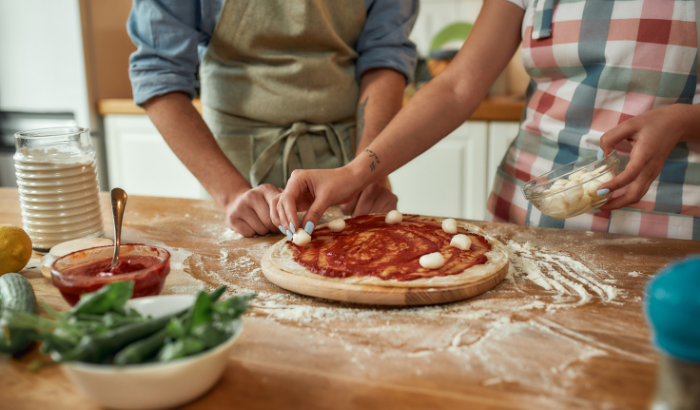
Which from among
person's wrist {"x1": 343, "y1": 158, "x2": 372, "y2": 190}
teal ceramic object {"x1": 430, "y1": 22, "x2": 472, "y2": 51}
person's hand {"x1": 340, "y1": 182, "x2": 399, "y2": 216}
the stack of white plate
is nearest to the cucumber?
the stack of white plate

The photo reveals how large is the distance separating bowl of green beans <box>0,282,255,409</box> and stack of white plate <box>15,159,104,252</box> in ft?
1.65

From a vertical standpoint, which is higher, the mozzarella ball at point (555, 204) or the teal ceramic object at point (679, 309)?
the teal ceramic object at point (679, 309)

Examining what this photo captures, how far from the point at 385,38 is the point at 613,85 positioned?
64cm

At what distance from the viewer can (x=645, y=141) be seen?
917 millimetres

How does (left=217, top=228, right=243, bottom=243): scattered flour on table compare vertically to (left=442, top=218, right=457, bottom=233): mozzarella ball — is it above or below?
below

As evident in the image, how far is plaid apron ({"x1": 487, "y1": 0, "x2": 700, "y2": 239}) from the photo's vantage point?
1064 millimetres

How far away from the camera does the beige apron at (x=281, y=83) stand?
1.36 meters

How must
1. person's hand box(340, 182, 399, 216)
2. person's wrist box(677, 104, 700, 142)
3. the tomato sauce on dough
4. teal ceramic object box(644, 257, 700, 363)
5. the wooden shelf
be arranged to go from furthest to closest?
1. the wooden shelf
2. person's hand box(340, 182, 399, 216)
3. person's wrist box(677, 104, 700, 142)
4. the tomato sauce on dough
5. teal ceramic object box(644, 257, 700, 363)

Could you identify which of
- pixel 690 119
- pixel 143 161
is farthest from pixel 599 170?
pixel 143 161

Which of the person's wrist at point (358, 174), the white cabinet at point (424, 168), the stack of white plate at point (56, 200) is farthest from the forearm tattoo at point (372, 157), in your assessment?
the white cabinet at point (424, 168)

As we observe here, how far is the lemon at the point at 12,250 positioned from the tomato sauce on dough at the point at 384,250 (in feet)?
1.58

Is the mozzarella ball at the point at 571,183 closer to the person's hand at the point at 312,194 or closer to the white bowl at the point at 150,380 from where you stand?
the person's hand at the point at 312,194

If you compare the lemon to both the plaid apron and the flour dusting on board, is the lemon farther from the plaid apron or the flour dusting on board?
the plaid apron

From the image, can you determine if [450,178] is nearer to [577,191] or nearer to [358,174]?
[358,174]
